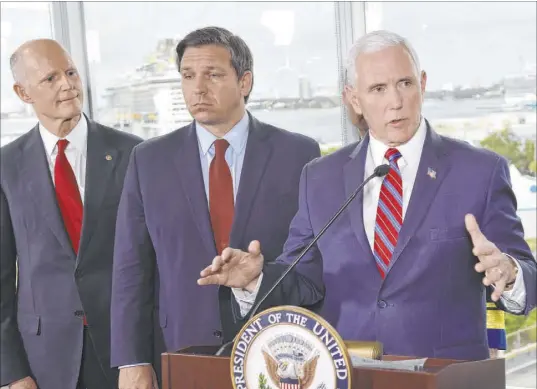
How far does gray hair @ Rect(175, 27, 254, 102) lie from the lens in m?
2.75

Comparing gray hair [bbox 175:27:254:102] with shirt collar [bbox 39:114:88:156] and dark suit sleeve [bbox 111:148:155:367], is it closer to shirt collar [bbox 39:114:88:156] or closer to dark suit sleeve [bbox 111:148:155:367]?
dark suit sleeve [bbox 111:148:155:367]

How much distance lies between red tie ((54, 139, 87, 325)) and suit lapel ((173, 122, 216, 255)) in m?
0.52

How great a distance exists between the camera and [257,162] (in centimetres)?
279

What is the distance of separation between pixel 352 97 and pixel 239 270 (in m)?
0.60

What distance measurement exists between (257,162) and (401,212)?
754 mm

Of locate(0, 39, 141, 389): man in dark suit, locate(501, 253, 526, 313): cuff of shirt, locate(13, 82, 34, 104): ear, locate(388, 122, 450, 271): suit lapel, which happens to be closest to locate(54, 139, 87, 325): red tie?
locate(0, 39, 141, 389): man in dark suit

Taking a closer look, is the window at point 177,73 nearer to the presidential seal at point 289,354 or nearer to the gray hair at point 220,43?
the gray hair at point 220,43

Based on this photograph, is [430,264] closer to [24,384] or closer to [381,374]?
[381,374]

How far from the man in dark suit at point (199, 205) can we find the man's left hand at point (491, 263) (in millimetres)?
1043

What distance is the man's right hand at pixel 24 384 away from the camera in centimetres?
306

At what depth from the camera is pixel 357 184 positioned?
223 centimetres

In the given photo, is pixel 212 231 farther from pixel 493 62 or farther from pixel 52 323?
pixel 493 62

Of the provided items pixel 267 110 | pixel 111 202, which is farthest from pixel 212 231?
pixel 267 110

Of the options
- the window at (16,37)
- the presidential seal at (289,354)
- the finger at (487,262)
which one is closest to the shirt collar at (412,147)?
the finger at (487,262)
